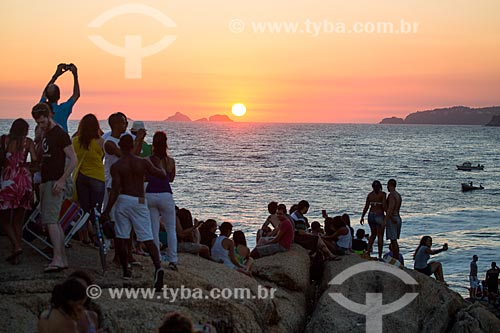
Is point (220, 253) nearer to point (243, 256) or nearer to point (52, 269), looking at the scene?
point (243, 256)

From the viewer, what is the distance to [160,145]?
9.59 meters

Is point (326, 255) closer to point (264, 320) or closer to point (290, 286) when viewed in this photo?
point (290, 286)

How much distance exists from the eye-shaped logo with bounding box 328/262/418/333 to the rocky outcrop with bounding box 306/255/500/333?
7 cm

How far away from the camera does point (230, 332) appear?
928cm

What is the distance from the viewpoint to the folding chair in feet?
31.1

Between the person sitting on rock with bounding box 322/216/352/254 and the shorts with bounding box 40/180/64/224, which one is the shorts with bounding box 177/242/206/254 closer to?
the shorts with bounding box 40/180/64/224

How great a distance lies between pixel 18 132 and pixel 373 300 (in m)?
6.35

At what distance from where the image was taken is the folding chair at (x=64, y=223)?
9484 millimetres

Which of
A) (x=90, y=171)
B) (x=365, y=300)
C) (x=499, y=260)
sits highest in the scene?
(x=90, y=171)

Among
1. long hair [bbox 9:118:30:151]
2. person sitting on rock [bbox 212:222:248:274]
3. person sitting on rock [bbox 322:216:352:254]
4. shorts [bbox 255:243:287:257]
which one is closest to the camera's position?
long hair [bbox 9:118:30:151]

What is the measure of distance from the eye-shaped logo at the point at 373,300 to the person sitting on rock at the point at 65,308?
6129 mm

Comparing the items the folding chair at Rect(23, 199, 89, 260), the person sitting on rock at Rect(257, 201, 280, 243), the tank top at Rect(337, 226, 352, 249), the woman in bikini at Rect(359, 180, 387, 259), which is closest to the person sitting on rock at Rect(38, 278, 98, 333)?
the folding chair at Rect(23, 199, 89, 260)

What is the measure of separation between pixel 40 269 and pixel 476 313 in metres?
7.37

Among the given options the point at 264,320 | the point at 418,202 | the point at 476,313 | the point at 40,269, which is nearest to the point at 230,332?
the point at 264,320
